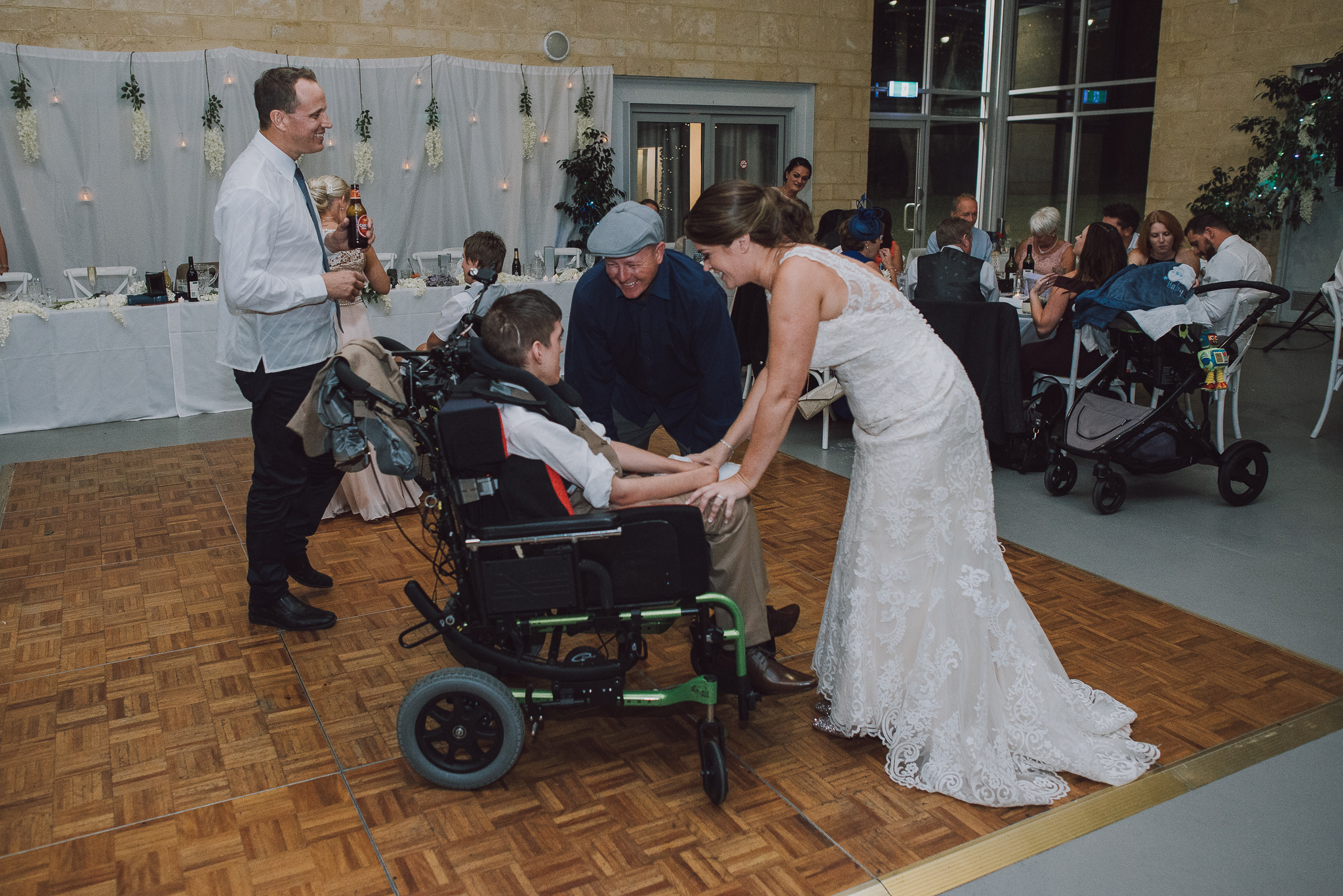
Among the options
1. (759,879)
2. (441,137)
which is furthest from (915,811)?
(441,137)

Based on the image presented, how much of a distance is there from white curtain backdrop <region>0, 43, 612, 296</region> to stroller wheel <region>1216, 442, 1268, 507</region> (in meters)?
6.32

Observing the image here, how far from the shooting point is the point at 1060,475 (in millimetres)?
4801

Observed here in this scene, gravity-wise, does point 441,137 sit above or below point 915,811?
above

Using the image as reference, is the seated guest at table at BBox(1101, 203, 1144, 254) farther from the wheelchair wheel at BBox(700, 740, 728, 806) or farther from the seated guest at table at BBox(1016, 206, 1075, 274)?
the wheelchair wheel at BBox(700, 740, 728, 806)

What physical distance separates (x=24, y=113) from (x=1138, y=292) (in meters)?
7.31

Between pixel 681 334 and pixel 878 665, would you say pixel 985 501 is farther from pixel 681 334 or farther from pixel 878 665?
pixel 681 334

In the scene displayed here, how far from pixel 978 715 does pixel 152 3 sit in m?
7.95

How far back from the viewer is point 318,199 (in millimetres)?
4203

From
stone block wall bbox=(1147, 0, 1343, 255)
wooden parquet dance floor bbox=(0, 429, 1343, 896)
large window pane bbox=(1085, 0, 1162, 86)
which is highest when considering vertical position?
large window pane bbox=(1085, 0, 1162, 86)

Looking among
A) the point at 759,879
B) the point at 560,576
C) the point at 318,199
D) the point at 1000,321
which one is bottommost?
the point at 759,879

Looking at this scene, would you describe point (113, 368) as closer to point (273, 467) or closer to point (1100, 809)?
point (273, 467)

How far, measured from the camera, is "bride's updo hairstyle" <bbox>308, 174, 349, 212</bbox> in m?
4.20

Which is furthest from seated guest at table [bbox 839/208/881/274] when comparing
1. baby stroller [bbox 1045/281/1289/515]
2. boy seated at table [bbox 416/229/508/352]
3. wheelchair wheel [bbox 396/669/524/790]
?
wheelchair wheel [bbox 396/669/524/790]

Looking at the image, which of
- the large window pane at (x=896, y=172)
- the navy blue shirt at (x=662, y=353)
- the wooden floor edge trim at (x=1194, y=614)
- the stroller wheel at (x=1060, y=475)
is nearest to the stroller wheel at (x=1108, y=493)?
the stroller wheel at (x=1060, y=475)
